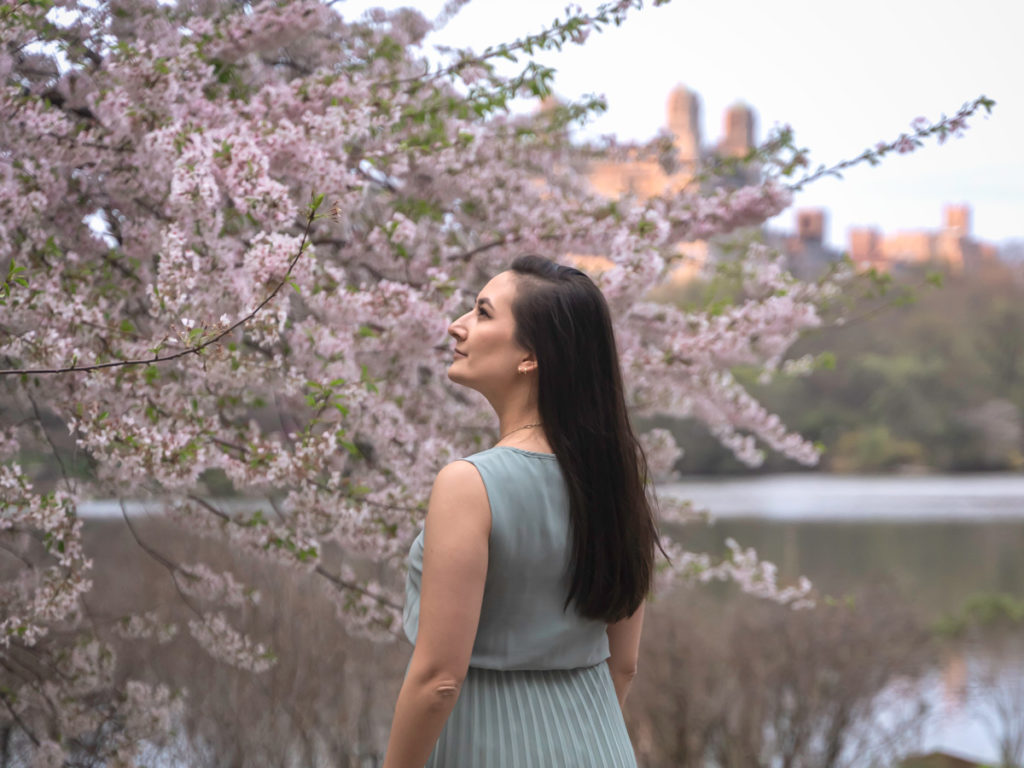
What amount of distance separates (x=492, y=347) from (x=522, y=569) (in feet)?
0.94

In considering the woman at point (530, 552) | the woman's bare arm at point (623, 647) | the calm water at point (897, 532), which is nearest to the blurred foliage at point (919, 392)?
the calm water at point (897, 532)

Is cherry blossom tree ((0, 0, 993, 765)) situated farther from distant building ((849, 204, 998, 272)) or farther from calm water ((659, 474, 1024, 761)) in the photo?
distant building ((849, 204, 998, 272))

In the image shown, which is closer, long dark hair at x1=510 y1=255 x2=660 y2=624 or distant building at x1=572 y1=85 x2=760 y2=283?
long dark hair at x1=510 y1=255 x2=660 y2=624

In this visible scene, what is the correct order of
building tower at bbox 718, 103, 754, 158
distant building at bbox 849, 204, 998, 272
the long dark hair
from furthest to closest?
building tower at bbox 718, 103, 754, 158 < distant building at bbox 849, 204, 998, 272 < the long dark hair

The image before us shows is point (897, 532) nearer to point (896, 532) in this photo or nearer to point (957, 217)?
point (896, 532)

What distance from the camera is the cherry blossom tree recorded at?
81.3 inches

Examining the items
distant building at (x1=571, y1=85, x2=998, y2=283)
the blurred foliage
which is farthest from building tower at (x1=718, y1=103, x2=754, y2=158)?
the blurred foliage

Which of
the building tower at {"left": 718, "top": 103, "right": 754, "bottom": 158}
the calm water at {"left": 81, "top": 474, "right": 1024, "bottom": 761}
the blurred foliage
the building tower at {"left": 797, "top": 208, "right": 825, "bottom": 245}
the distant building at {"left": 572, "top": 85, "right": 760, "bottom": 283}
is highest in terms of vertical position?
the building tower at {"left": 718, "top": 103, "right": 754, "bottom": 158}

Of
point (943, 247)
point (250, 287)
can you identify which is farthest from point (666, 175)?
point (943, 247)

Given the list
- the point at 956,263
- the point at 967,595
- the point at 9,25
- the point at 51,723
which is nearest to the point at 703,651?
the point at 51,723

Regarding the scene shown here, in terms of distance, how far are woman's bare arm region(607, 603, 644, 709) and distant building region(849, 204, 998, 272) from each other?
16.1 m

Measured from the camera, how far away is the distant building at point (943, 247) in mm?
18641

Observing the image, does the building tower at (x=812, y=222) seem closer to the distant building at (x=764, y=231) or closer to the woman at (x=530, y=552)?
the distant building at (x=764, y=231)

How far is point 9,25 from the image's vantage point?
2119 millimetres
